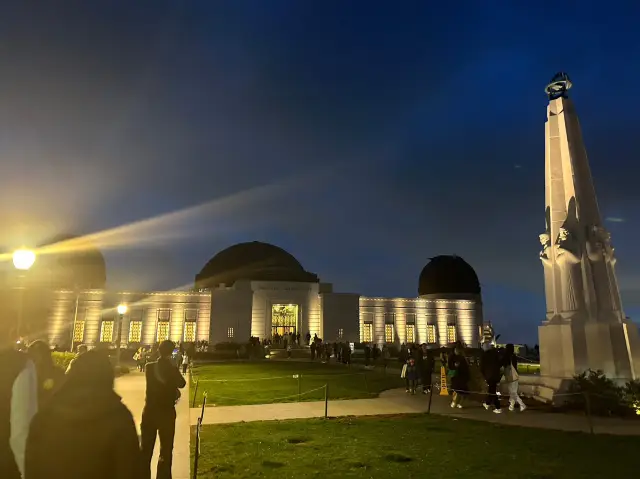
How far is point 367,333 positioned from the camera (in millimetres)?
53469

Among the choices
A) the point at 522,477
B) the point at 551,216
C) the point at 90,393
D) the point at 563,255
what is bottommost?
the point at 522,477

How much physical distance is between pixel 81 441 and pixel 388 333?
176 ft

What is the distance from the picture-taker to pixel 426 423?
1068 centimetres

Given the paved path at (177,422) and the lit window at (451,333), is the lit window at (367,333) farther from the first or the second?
the paved path at (177,422)

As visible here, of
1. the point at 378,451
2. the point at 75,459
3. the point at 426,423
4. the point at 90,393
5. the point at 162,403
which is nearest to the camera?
the point at 75,459

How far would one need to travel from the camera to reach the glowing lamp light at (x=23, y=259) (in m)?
8.73

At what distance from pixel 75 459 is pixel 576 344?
1478 centimetres

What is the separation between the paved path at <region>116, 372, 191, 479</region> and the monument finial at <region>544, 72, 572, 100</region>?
16.8 m

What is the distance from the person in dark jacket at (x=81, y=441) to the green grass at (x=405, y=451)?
15.4 feet

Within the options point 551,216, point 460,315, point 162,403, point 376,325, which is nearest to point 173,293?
point 376,325

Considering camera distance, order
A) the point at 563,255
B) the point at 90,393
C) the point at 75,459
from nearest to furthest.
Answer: the point at 75,459, the point at 90,393, the point at 563,255

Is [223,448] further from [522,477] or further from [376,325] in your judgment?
[376,325]

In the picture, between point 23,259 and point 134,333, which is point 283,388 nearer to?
point 23,259

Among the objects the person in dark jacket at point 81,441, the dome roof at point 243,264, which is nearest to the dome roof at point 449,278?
the dome roof at point 243,264
